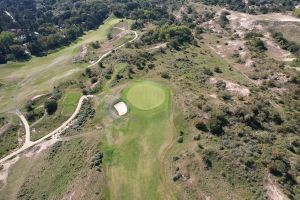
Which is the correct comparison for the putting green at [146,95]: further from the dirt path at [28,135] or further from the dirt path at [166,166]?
the dirt path at [28,135]

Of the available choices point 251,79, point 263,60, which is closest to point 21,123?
point 251,79

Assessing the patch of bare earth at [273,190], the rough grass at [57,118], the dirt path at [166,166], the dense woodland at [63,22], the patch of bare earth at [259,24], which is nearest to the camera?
the patch of bare earth at [273,190]

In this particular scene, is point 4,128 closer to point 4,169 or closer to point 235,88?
point 4,169

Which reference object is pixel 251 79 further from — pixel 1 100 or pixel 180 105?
pixel 1 100

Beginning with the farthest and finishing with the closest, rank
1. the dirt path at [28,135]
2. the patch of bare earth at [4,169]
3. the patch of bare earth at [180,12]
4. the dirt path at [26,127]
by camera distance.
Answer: the patch of bare earth at [180,12] < the dirt path at [26,127] < the dirt path at [28,135] < the patch of bare earth at [4,169]

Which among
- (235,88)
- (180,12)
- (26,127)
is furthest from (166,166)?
(180,12)

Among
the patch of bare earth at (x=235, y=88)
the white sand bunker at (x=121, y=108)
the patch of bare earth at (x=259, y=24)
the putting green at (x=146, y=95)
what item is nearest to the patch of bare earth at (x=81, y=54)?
the putting green at (x=146, y=95)

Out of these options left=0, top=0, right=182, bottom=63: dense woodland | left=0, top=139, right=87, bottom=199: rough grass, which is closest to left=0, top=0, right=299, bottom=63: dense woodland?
left=0, top=0, right=182, bottom=63: dense woodland
